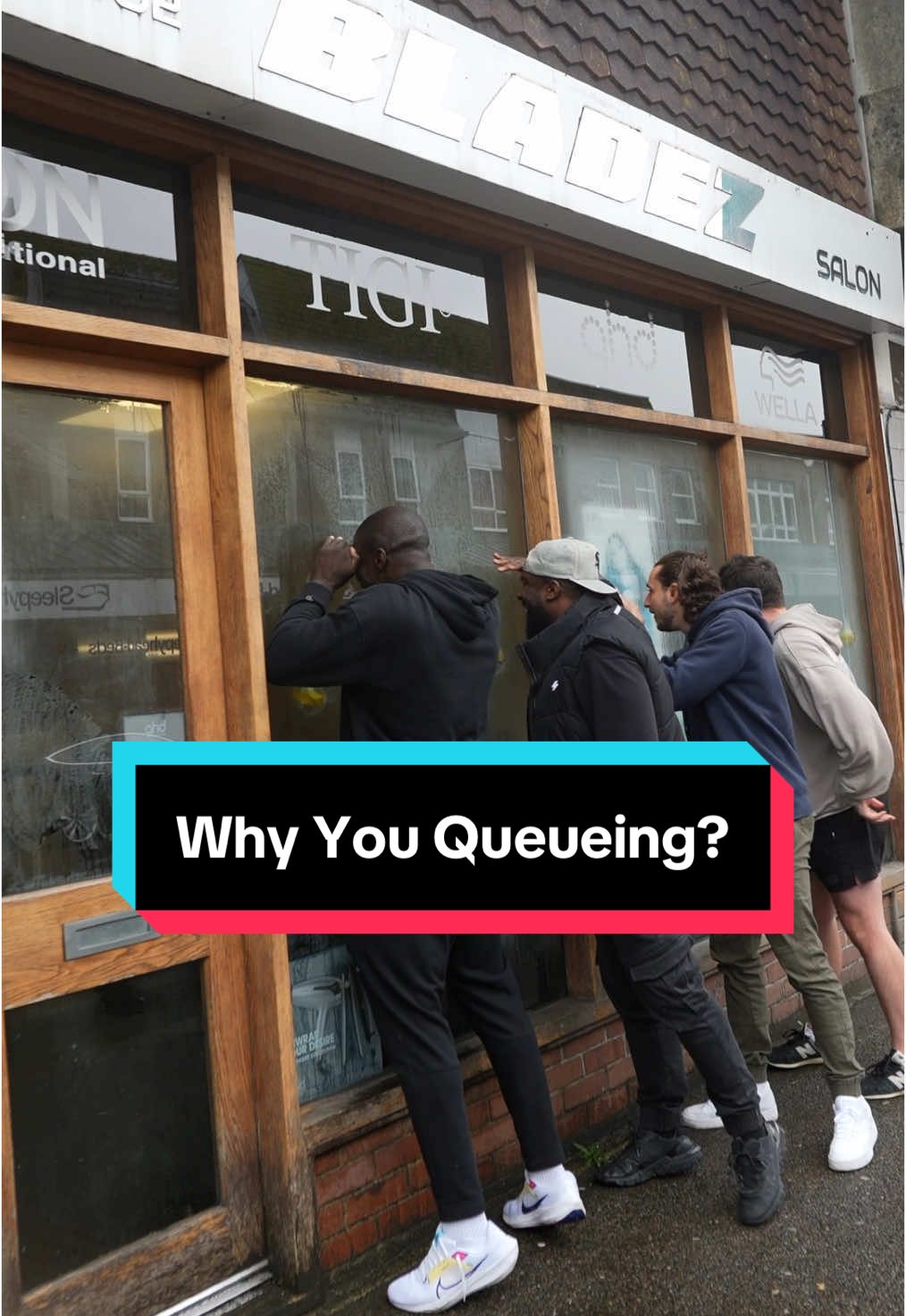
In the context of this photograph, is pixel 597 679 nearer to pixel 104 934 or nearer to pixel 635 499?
pixel 104 934

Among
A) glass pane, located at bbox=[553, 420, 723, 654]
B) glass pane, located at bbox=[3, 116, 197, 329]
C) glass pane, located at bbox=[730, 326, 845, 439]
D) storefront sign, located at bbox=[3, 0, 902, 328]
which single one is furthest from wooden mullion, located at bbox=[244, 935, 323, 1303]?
glass pane, located at bbox=[730, 326, 845, 439]

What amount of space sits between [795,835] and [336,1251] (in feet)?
6.66

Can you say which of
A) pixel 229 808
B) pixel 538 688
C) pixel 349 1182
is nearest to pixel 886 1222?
pixel 349 1182

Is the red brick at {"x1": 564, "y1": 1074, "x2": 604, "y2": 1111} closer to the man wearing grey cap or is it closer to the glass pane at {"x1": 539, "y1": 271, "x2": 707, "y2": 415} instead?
the man wearing grey cap

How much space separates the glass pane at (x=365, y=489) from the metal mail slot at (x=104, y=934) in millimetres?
692

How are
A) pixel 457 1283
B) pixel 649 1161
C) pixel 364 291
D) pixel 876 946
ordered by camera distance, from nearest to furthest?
1. pixel 457 1283
2. pixel 649 1161
3. pixel 364 291
4. pixel 876 946

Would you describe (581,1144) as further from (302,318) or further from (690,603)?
(302,318)

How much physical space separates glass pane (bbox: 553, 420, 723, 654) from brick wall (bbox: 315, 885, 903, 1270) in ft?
5.47

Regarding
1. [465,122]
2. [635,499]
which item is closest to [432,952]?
[635,499]

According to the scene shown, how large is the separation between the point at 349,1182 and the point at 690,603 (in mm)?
2237

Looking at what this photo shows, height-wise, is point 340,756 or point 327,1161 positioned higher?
point 340,756

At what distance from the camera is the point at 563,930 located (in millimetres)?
3365

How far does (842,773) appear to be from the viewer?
4219 millimetres

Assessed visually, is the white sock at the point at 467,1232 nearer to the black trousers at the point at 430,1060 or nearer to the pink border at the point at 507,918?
the black trousers at the point at 430,1060
